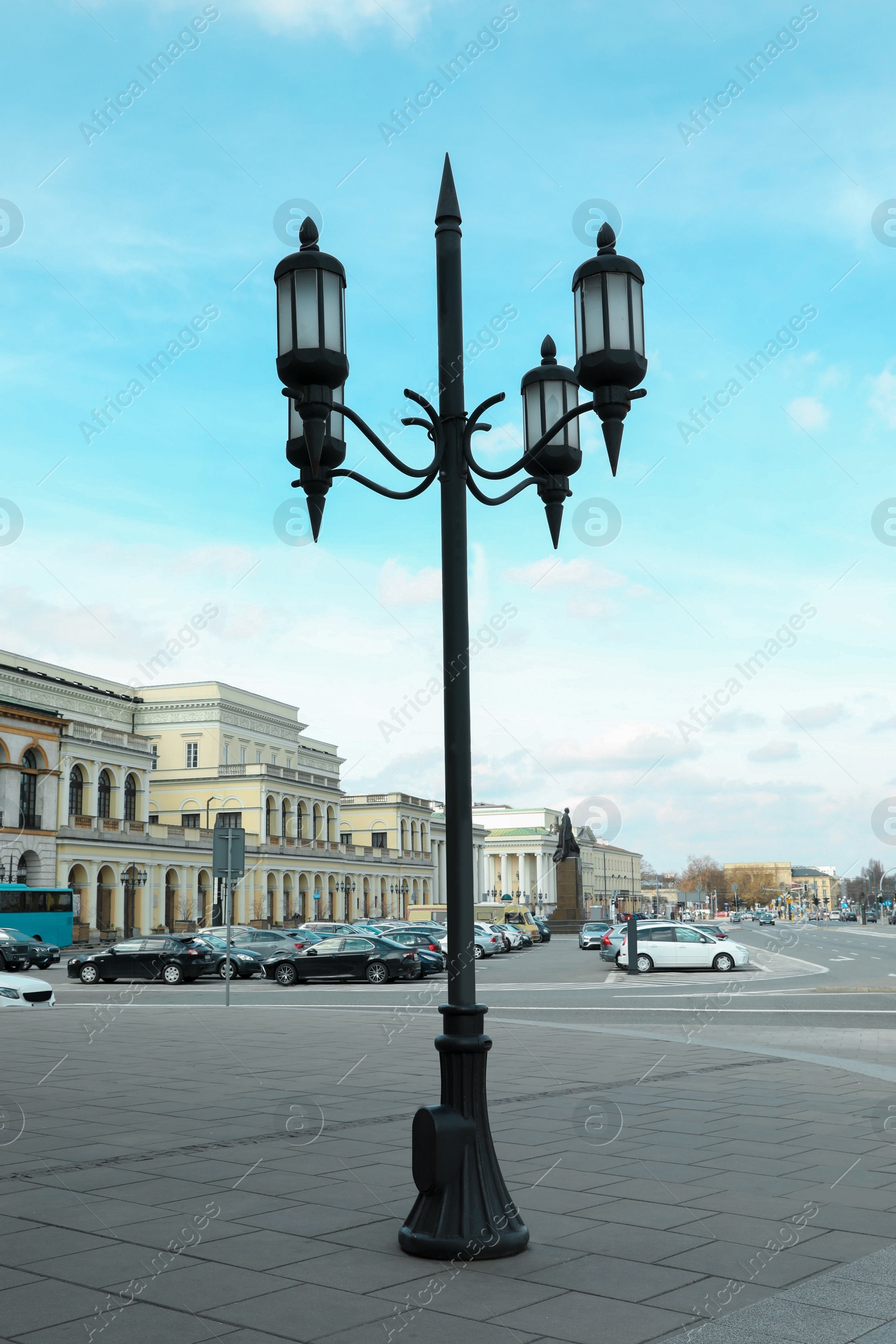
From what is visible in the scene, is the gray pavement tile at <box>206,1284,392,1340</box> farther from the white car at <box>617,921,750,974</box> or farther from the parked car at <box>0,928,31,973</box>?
the parked car at <box>0,928,31,973</box>

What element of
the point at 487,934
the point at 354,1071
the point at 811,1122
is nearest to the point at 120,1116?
the point at 354,1071

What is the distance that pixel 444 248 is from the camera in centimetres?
701

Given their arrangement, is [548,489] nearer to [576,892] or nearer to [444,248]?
[444,248]

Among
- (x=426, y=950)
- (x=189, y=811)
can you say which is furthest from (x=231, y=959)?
(x=189, y=811)

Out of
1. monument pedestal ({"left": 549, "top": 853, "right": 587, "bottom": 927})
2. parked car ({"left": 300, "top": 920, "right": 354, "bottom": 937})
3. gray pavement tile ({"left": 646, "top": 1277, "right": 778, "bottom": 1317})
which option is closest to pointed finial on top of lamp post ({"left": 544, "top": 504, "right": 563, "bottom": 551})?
gray pavement tile ({"left": 646, "top": 1277, "right": 778, "bottom": 1317})

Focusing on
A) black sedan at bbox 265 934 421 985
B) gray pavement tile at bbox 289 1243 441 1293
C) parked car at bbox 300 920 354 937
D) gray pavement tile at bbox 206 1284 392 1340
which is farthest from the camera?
parked car at bbox 300 920 354 937

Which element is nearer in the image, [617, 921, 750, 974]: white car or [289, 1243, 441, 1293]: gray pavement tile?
[289, 1243, 441, 1293]: gray pavement tile

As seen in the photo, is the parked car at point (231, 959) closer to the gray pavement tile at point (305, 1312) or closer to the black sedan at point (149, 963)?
the black sedan at point (149, 963)

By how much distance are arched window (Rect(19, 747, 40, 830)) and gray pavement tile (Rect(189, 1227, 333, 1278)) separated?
6238 cm

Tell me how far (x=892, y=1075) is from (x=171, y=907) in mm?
72879

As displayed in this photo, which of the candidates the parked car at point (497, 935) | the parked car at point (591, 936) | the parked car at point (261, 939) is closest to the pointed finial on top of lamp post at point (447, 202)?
the parked car at point (261, 939)

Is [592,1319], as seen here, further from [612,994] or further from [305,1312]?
A: [612,994]

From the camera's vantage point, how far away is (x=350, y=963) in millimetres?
33594

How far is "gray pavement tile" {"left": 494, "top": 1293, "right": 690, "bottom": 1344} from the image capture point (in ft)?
16.1
